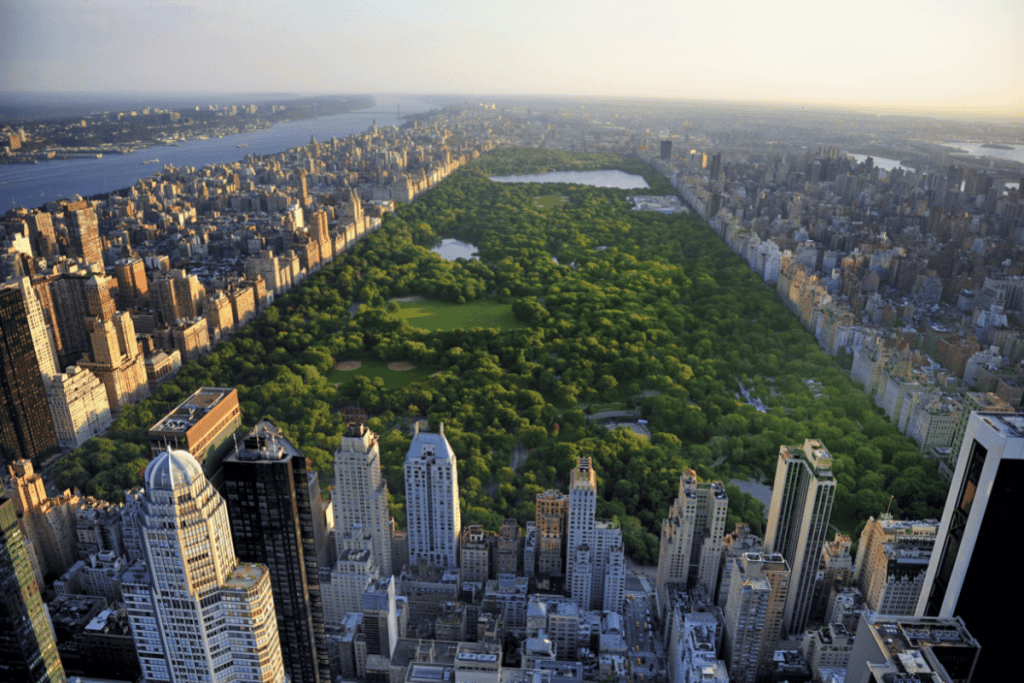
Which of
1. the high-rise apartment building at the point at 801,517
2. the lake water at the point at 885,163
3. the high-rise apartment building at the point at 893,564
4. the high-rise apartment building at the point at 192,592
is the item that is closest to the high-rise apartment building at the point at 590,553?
the high-rise apartment building at the point at 801,517

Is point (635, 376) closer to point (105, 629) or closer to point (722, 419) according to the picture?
point (722, 419)

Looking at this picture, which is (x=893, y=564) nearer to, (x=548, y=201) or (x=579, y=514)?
(x=579, y=514)

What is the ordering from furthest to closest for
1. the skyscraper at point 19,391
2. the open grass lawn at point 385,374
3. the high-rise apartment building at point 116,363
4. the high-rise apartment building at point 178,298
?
the high-rise apartment building at point 178,298, the open grass lawn at point 385,374, the high-rise apartment building at point 116,363, the skyscraper at point 19,391

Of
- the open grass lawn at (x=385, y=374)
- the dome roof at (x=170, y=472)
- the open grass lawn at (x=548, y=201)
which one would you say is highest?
the dome roof at (x=170, y=472)

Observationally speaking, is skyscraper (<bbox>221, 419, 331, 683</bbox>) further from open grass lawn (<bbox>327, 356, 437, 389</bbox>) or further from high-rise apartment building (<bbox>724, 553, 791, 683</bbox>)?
open grass lawn (<bbox>327, 356, 437, 389</bbox>)

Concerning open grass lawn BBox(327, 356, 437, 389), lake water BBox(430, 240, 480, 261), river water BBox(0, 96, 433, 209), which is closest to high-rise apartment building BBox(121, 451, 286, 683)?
open grass lawn BBox(327, 356, 437, 389)

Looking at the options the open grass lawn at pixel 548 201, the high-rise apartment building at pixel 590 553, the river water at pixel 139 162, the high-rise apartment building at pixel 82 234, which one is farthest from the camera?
the open grass lawn at pixel 548 201

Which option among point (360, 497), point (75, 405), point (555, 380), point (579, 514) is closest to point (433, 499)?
point (360, 497)

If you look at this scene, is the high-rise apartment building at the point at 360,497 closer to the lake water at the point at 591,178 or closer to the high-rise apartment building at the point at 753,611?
the high-rise apartment building at the point at 753,611
